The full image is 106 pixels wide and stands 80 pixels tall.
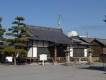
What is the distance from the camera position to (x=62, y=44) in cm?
4612

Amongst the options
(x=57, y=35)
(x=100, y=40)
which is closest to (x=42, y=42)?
(x=57, y=35)

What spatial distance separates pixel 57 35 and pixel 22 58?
872 centimetres

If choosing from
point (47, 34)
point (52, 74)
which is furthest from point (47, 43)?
point (52, 74)

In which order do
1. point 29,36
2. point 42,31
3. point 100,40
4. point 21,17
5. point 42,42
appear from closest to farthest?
point 21,17 < point 29,36 < point 42,42 < point 42,31 < point 100,40

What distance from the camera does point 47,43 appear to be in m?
45.4

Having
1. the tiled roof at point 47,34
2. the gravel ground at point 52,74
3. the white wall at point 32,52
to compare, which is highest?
the tiled roof at point 47,34

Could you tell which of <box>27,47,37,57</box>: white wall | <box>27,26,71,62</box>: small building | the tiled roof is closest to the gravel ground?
<box>27,47,37,57</box>: white wall

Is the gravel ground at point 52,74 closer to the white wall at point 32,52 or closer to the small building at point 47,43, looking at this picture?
the white wall at point 32,52

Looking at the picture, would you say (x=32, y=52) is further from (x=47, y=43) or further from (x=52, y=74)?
(x=52, y=74)

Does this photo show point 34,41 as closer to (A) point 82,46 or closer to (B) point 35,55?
(B) point 35,55

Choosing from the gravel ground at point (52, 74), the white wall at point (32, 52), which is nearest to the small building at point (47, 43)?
the white wall at point (32, 52)

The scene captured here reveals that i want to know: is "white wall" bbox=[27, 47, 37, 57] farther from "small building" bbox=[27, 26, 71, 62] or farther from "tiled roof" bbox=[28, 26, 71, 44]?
"tiled roof" bbox=[28, 26, 71, 44]

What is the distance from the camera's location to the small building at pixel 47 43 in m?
43.7

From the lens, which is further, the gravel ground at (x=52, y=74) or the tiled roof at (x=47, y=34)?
the tiled roof at (x=47, y=34)
